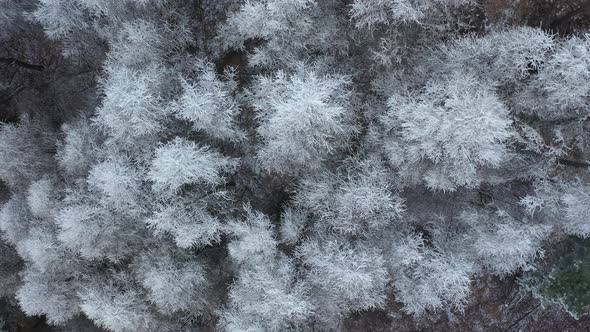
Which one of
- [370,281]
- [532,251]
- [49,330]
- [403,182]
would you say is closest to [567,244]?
[532,251]

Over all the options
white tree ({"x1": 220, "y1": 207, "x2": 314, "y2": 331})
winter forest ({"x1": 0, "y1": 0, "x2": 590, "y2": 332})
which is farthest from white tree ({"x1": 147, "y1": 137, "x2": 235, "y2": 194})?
white tree ({"x1": 220, "y1": 207, "x2": 314, "y2": 331})

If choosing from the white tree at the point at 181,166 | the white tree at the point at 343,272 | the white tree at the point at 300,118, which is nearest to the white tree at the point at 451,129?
the white tree at the point at 300,118

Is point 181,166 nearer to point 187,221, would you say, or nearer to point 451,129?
point 187,221

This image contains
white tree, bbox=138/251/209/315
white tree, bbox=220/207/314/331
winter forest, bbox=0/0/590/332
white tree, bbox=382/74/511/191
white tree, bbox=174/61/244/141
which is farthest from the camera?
white tree, bbox=138/251/209/315

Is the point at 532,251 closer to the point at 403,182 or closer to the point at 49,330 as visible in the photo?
the point at 403,182

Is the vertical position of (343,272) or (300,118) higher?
(300,118)

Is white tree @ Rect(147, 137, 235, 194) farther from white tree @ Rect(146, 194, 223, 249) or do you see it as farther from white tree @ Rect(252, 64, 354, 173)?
white tree @ Rect(252, 64, 354, 173)

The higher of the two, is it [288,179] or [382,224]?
[288,179]

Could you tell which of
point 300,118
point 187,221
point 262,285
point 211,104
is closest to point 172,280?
point 187,221

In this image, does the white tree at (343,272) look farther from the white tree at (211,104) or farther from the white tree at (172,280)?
the white tree at (211,104)
